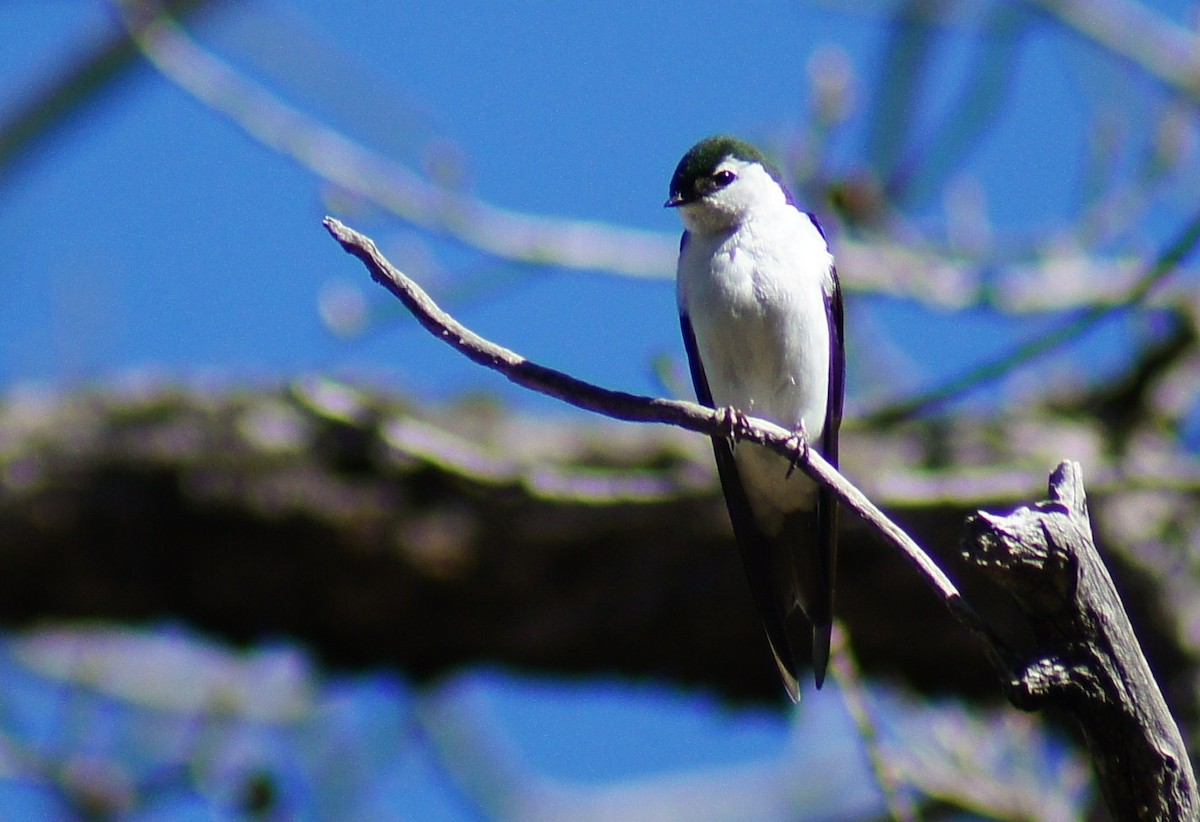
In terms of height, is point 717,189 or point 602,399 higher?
point 717,189

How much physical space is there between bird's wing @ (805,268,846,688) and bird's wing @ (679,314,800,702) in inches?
3.2

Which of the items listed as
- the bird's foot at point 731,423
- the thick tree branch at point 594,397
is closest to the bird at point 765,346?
the bird's foot at point 731,423

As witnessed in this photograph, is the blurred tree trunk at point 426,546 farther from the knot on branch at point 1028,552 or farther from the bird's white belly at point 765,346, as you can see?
the knot on branch at point 1028,552

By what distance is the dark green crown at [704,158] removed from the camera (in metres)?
4.79

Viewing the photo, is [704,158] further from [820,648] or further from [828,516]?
[820,648]

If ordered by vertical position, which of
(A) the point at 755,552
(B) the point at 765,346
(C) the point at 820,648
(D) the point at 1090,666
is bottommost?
(D) the point at 1090,666

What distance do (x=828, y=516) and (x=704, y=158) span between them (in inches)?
47.5

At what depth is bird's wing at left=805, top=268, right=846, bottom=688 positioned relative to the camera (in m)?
4.09

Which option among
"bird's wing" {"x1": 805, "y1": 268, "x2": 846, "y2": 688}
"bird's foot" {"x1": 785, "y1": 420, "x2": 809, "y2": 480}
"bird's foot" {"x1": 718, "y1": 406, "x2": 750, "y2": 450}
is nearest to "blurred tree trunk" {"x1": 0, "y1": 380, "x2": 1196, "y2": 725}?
"bird's wing" {"x1": 805, "y1": 268, "x2": 846, "y2": 688}

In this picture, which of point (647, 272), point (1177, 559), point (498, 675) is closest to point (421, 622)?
point (498, 675)

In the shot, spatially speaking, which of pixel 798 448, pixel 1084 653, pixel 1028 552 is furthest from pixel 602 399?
pixel 1084 653

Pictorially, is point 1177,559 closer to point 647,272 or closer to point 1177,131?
point 1177,131

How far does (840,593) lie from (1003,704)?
0.98m

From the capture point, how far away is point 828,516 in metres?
4.55
